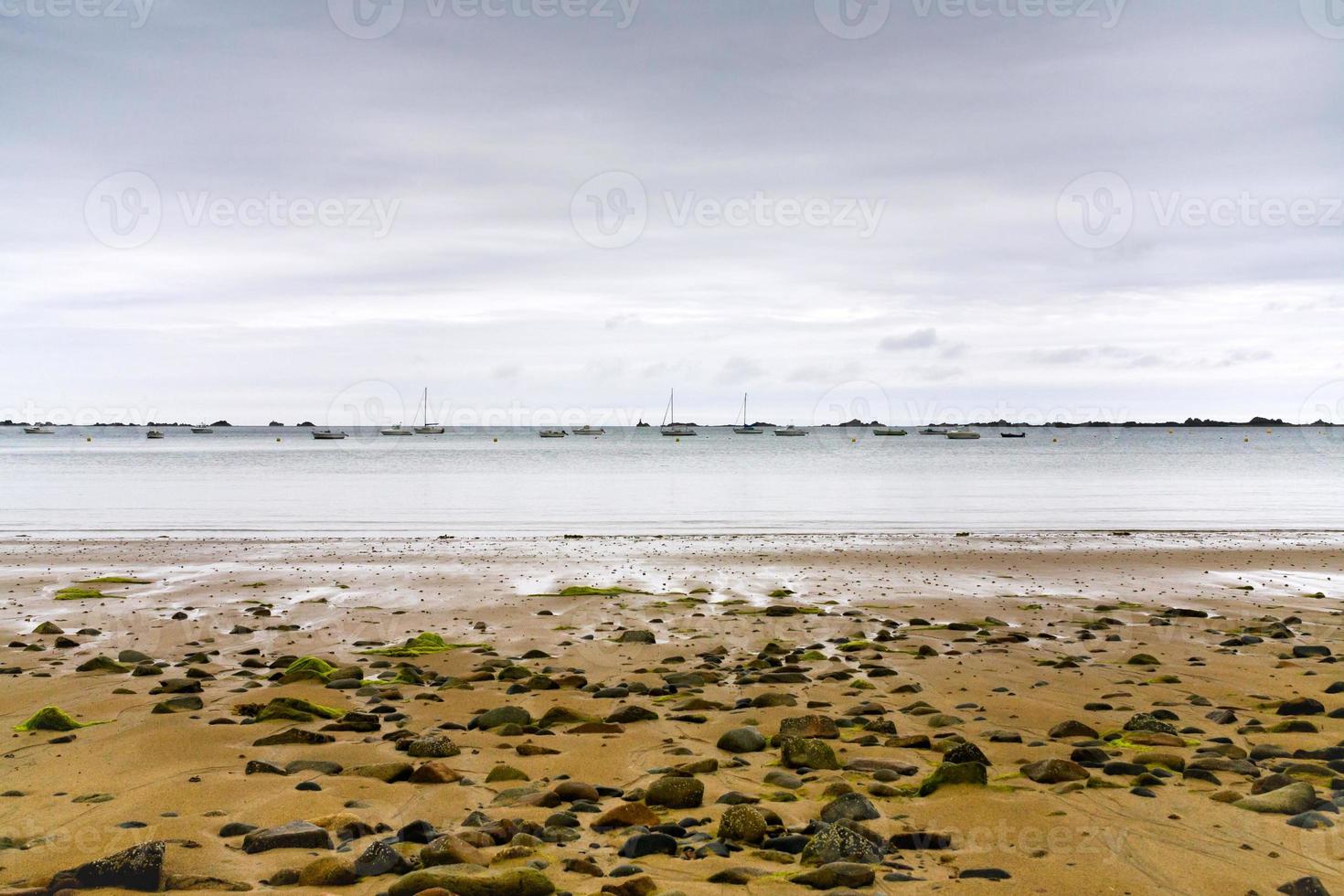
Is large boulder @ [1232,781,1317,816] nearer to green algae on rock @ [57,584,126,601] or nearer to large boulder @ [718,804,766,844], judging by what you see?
large boulder @ [718,804,766,844]

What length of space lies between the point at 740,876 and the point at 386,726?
170 inches

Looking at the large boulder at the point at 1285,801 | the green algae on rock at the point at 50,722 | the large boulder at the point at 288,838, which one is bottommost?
the green algae on rock at the point at 50,722

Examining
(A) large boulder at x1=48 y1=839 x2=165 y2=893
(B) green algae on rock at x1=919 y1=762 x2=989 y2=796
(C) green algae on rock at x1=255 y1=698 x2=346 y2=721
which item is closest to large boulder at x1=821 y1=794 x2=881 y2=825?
(B) green algae on rock at x1=919 y1=762 x2=989 y2=796

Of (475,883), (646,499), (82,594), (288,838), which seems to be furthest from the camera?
(646,499)

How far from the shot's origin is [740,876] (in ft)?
17.7

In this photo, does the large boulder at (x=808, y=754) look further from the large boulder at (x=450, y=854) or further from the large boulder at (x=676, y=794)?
the large boulder at (x=450, y=854)

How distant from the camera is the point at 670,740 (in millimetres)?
8250

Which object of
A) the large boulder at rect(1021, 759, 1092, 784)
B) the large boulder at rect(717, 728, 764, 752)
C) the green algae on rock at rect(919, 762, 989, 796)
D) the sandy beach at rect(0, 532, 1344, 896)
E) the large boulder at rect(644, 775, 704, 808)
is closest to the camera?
the sandy beach at rect(0, 532, 1344, 896)

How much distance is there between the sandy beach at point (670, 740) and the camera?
559 cm

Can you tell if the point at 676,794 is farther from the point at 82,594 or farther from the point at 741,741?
the point at 82,594

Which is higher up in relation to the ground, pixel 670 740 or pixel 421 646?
pixel 670 740

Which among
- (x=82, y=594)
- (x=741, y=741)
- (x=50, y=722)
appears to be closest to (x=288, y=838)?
(x=741, y=741)

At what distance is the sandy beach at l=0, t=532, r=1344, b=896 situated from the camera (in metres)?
5.59

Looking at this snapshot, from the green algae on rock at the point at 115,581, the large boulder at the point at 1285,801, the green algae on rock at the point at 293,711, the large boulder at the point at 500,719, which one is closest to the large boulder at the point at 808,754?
the large boulder at the point at 500,719
